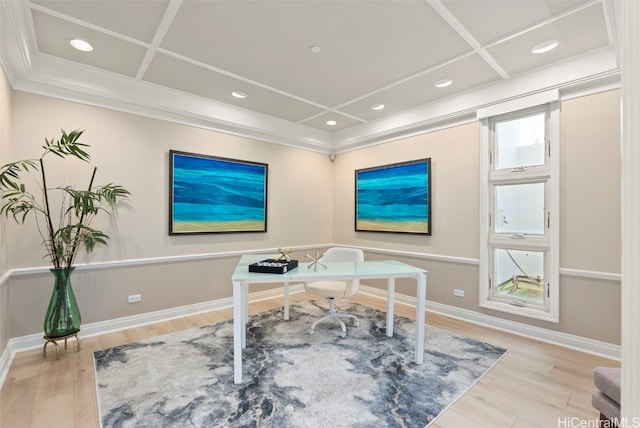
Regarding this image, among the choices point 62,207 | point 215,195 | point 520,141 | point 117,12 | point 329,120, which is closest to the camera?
point 117,12

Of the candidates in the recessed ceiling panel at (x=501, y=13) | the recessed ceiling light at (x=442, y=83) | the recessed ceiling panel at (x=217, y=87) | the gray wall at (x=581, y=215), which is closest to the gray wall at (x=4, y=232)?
the recessed ceiling panel at (x=217, y=87)

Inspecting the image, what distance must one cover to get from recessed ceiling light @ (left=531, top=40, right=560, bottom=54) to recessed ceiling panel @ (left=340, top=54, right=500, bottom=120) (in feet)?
1.27

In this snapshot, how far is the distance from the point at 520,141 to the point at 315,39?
2.45 meters

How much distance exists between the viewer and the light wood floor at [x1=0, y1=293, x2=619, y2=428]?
1.81 metres

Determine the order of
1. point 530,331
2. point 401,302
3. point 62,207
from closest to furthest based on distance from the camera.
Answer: point 62,207
point 530,331
point 401,302

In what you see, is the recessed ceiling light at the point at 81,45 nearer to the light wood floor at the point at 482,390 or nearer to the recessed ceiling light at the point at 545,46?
the light wood floor at the point at 482,390

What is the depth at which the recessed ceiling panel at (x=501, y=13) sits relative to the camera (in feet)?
6.59

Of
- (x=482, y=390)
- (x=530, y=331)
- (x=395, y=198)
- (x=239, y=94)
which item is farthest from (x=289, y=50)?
(x=530, y=331)

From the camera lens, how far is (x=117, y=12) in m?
2.10

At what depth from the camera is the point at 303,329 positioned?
318cm

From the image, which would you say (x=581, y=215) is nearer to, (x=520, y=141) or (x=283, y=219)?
(x=520, y=141)

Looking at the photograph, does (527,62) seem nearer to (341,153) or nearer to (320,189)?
(341,153)

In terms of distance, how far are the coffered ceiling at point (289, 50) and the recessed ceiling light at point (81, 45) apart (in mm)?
50

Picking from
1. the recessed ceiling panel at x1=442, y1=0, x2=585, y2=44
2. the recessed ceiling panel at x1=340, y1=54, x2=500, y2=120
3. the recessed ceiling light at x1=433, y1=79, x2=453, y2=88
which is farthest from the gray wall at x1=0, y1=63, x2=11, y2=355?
the recessed ceiling light at x1=433, y1=79, x2=453, y2=88
